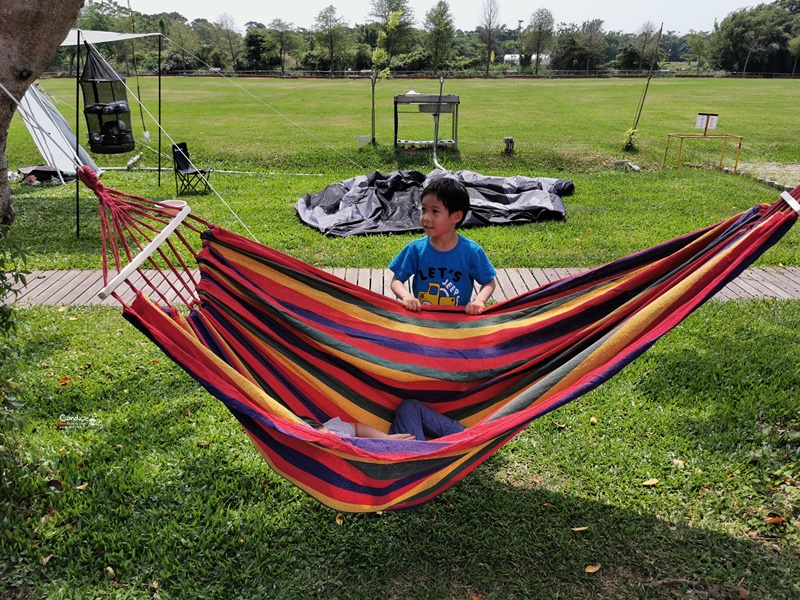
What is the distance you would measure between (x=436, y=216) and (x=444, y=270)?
26 cm

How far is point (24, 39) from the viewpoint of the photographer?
2332 mm

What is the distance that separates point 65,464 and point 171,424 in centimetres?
46

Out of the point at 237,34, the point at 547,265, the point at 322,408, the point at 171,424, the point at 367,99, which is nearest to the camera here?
the point at 322,408

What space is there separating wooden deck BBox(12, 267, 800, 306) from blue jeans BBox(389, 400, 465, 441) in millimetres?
1803

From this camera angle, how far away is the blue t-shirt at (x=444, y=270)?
99.4 inches

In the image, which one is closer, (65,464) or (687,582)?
(687,582)

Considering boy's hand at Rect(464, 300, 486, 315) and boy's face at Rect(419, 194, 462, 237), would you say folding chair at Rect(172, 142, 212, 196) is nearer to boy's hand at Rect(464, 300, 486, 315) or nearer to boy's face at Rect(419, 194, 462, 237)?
boy's face at Rect(419, 194, 462, 237)

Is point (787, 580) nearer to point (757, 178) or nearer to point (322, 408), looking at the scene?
point (322, 408)

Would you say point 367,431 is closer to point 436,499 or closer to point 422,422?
point 422,422

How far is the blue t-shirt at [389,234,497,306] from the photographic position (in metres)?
2.53

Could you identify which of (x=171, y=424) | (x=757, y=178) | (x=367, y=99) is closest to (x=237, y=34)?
(x=367, y=99)

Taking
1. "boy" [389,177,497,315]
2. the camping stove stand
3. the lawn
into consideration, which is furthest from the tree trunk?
the camping stove stand

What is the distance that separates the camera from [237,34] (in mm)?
48250

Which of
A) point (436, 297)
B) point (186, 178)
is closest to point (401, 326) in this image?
point (436, 297)
